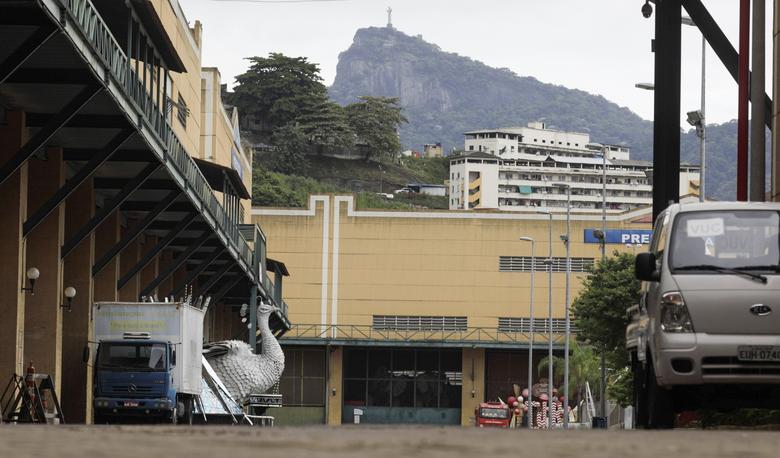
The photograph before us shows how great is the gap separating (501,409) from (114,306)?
162ft

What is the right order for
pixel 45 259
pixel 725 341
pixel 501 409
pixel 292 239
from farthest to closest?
1. pixel 292 239
2. pixel 501 409
3. pixel 45 259
4. pixel 725 341

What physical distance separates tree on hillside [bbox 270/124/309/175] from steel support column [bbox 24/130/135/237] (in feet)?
500

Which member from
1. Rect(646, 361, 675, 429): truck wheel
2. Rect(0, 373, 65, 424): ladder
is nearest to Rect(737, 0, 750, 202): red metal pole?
Rect(646, 361, 675, 429): truck wheel

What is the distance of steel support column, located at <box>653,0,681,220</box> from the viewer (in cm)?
2523

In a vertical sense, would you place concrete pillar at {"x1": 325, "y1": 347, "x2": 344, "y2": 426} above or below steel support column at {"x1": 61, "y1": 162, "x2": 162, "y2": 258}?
below

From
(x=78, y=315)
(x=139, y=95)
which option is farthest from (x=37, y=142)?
(x=78, y=315)

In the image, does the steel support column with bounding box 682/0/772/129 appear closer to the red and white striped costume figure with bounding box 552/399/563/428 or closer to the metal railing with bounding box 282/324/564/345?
the red and white striped costume figure with bounding box 552/399/563/428

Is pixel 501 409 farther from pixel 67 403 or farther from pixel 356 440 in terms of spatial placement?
pixel 356 440

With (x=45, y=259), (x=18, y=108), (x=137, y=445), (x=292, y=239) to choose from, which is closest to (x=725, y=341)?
(x=137, y=445)

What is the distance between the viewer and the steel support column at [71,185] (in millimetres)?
35469

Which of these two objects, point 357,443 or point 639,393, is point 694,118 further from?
point 357,443

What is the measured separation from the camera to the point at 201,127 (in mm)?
74562

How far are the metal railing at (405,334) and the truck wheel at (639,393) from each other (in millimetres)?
88479

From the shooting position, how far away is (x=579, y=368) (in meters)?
103
